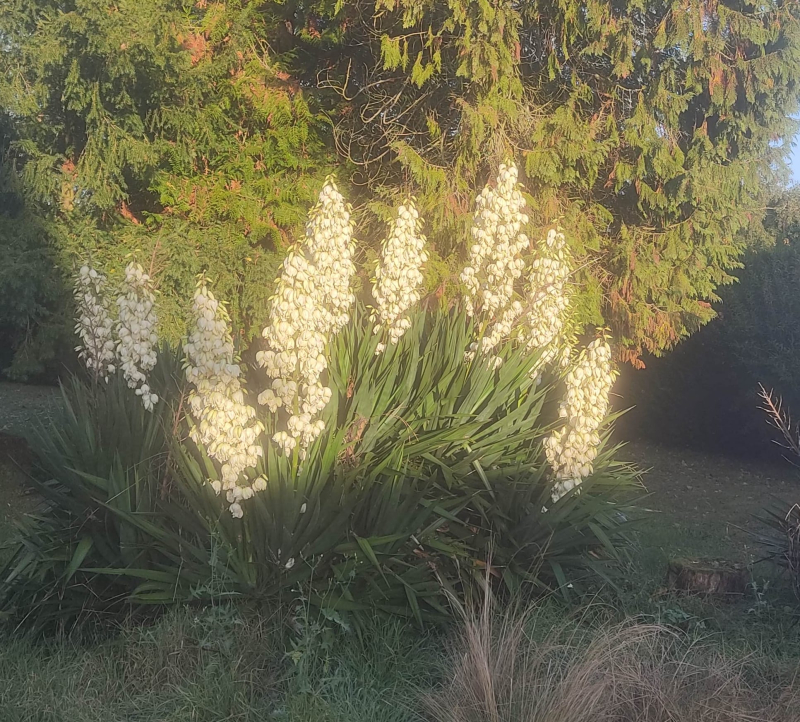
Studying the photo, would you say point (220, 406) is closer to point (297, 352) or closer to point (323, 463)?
point (297, 352)

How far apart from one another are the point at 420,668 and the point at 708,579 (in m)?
2.15

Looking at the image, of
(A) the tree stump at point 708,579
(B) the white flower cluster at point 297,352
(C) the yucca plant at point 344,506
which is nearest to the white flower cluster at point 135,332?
(C) the yucca plant at point 344,506

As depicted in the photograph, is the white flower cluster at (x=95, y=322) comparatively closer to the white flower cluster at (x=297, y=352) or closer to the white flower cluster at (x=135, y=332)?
the white flower cluster at (x=135, y=332)

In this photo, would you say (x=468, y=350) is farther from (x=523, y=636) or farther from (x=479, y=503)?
(x=523, y=636)

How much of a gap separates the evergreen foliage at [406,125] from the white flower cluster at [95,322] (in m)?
→ 4.36

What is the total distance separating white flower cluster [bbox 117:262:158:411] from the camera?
487cm

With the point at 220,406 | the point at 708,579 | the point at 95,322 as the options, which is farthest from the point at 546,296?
the point at 95,322

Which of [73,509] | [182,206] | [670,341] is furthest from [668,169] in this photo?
[73,509]

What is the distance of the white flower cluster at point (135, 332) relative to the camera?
192 inches

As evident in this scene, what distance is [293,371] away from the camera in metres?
4.42

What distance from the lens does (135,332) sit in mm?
4891

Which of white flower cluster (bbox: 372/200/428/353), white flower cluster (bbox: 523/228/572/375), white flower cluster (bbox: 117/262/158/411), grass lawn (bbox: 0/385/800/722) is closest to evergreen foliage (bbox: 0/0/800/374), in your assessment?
white flower cluster (bbox: 523/228/572/375)

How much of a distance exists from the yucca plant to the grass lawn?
0.59ft

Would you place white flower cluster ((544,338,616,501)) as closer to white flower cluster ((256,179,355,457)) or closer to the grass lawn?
the grass lawn
